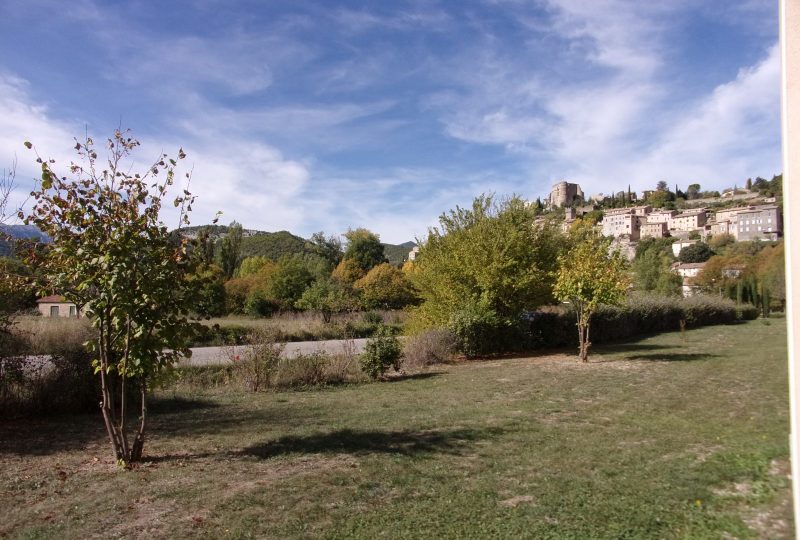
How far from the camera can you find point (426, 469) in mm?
5406

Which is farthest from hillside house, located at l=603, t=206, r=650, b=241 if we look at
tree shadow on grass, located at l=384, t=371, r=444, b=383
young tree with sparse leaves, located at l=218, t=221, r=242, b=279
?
tree shadow on grass, located at l=384, t=371, r=444, b=383

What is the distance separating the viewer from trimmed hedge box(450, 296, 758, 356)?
1817 cm

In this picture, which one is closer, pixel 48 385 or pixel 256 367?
pixel 48 385

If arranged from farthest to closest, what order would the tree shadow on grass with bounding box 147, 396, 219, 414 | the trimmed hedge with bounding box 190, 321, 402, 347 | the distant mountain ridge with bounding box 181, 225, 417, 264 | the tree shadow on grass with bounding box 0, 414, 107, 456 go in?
the distant mountain ridge with bounding box 181, 225, 417, 264
the trimmed hedge with bounding box 190, 321, 402, 347
the tree shadow on grass with bounding box 147, 396, 219, 414
the tree shadow on grass with bounding box 0, 414, 107, 456

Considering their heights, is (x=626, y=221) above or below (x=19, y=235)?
above

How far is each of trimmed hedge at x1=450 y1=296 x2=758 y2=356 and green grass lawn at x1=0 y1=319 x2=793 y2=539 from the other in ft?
26.7

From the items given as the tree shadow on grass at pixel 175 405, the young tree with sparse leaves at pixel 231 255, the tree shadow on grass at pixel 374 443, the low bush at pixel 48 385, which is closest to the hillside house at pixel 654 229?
the young tree with sparse leaves at pixel 231 255

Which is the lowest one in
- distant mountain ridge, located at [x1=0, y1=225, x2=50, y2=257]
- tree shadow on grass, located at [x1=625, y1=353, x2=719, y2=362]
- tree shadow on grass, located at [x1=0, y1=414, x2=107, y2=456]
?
tree shadow on grass, located at [x1=625, y1=353, x2=719, y2=362]

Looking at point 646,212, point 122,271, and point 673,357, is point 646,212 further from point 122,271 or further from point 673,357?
point 122,271

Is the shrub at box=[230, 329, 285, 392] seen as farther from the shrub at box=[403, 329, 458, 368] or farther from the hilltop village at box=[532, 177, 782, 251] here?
the hilltop village at box=[532, 177, 782, 251]

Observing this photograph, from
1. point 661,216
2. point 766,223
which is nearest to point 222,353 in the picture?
point 766,223

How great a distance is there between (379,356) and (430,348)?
3.70m

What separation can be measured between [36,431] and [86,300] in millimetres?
3491

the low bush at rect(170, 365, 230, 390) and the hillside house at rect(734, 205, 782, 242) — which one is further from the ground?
the hillside house at rect(734, 205, 782, 242)
